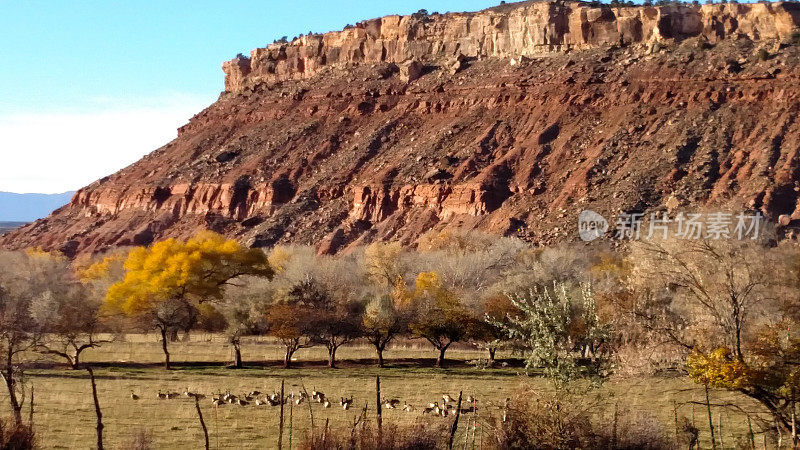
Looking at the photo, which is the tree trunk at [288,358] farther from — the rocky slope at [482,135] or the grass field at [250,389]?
the rocky slope at [482,135]

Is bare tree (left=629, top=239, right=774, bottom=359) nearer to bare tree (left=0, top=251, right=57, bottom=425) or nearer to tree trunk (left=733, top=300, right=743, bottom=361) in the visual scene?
tree trunk (left=733, top=300, right=743, bottom=361)

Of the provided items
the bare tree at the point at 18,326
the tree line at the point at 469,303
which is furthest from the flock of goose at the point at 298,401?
the bare tree at the point at 18,326

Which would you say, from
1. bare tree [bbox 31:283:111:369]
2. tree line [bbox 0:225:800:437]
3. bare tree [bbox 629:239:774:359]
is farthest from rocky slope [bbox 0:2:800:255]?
bare tree [bbox 629:239:774:359]

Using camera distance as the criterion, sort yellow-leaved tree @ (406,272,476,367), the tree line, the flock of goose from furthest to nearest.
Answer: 1. yellow-leaved tree @ (406,272,476,367)
2. the flock of goose
3. the tree line

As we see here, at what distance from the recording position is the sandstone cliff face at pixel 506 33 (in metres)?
94.7

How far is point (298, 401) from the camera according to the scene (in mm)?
30781

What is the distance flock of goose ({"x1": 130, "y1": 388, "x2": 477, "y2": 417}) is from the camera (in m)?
28.9

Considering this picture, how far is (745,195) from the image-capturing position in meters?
72.8

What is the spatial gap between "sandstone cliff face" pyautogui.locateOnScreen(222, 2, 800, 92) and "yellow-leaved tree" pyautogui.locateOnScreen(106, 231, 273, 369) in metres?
54.7

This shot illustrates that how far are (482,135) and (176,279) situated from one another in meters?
49.9

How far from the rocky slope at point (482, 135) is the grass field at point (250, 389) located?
109 ft

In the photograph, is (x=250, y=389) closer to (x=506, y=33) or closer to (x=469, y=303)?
(x=469, y=303)

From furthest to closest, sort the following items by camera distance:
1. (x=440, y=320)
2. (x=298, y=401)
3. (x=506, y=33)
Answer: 1. (x=506, y=33)
2. (x=440, y=320)
3. (x=298, y=401)

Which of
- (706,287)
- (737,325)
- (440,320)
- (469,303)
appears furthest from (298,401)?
(469,303)
